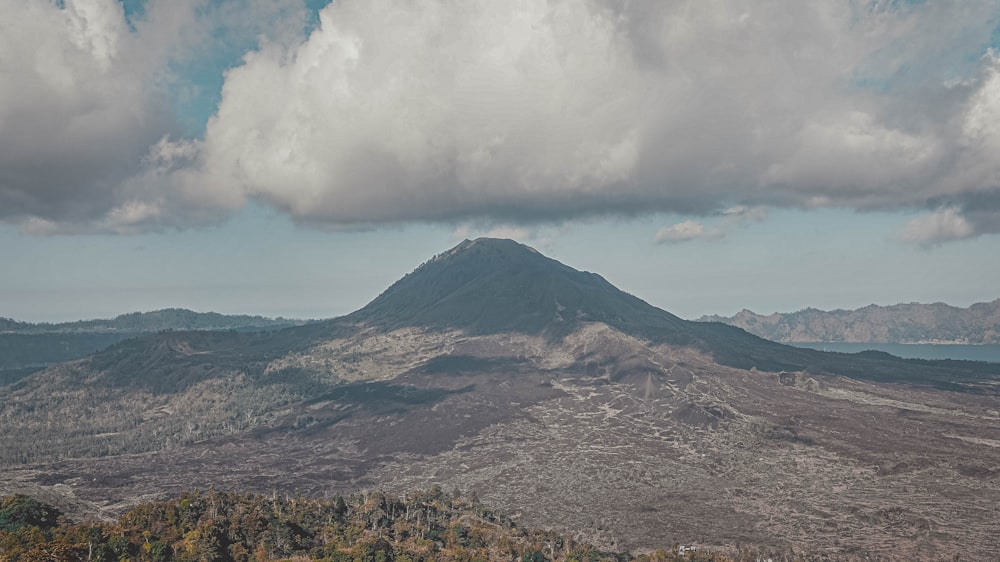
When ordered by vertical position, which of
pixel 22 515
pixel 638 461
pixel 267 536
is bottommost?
pixel 638 461

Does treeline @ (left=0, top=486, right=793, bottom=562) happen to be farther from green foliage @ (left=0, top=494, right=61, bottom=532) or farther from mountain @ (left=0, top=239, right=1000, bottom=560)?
mountain @ (left=0, top=239, right=1000, bottom=560)

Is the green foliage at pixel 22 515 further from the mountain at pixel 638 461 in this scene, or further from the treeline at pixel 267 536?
the mountain at pixel 638 461

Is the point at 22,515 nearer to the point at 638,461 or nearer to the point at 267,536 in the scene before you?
the point at 267,536

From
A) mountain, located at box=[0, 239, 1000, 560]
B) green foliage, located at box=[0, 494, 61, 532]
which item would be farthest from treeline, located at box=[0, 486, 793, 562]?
mountain, located at box=[0, 239, 1000, 560]

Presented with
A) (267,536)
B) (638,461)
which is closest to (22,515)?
(267,536)

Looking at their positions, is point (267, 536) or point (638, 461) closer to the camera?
point (267, 536)

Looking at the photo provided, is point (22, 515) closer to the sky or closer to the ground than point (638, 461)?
closer to the sky

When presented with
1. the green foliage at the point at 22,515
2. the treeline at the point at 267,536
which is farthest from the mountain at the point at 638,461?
the green foliage at the point at 22,515

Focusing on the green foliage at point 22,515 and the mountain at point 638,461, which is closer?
the green foliage at point 22,515
